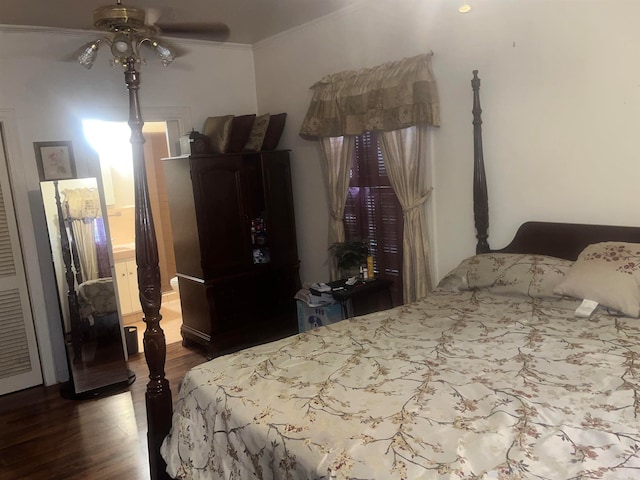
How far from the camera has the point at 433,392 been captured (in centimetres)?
178

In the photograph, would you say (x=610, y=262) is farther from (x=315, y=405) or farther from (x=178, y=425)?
(x=178, y=425)

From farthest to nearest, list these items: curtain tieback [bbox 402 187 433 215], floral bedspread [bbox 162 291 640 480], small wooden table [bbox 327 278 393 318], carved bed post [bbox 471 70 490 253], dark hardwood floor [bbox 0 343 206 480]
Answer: small wooden table [bbox 327 278 393 318]
curtain tieback [bbox 402 187 433 215]
carved bed post [bbox 471 70 490 253]
dark hardwood floor [bbox 0 343 206 480]
floral bedspread [bbox 162 291 640 480]

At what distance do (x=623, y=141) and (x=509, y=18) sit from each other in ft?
3.19

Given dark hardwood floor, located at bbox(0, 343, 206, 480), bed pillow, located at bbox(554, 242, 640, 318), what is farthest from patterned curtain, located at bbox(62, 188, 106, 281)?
bed pillow, located at bbox(554, 242, 640, 318)

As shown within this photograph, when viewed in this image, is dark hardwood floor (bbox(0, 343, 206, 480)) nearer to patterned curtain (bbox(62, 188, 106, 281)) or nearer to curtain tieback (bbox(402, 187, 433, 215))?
patterned curtain (bbox(62, 188, 106, 281))

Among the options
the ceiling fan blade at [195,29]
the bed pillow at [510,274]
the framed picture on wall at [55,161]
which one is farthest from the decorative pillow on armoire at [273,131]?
the bed pillow at [510,274]

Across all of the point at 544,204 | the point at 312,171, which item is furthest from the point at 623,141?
the point at 312,171

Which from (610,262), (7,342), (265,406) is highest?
(610,262)

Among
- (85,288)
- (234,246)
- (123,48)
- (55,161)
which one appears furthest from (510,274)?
(55,161)

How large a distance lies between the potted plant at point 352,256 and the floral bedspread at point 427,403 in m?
1.40

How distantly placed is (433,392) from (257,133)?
334cm

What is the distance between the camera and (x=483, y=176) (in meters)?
3.28

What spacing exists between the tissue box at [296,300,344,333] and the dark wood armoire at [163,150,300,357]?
23.5 inches

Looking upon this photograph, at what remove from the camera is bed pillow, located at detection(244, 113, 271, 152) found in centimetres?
458
